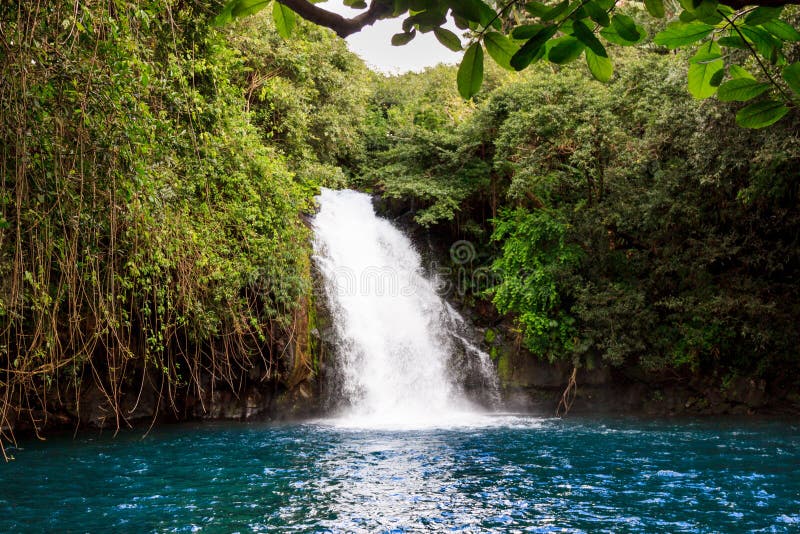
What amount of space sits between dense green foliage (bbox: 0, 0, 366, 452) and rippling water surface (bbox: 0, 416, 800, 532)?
106 cm

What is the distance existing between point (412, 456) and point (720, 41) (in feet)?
26.7

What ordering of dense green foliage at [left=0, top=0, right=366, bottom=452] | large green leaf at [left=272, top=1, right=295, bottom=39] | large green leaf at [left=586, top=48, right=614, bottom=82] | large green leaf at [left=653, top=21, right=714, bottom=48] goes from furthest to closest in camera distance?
dense green foliage at [left=0, top=0, right=366, bottom=452], large green leaf at [left=272, top=1, right=295, bottom=39], large green leaf at [left=586, top=48, right=614, bottom=82], large green leaf at [left=653, top=21, right=714, bottom=48]

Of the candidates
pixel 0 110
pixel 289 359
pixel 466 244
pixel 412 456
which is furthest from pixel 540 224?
pixel 0 110

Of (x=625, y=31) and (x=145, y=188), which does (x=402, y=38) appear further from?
(x=145, y=188)

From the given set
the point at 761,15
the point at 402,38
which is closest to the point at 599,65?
the point at 761,15

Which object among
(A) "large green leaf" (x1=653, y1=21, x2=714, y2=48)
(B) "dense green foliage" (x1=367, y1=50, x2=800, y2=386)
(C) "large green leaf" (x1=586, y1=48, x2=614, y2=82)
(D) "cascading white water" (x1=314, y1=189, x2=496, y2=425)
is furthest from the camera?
(D) "cascading white water" (x1=314, y1=189, x2=496, y2=425)

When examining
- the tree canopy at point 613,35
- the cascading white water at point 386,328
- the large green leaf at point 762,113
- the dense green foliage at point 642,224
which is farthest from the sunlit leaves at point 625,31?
the cascading white water at point 386,328

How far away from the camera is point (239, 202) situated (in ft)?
30.3

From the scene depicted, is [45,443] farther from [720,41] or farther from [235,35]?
[720,41]

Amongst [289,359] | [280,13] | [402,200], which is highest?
[402,200]

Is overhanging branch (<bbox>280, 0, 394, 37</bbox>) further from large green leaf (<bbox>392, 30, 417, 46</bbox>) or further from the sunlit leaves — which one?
the sunlit leaves

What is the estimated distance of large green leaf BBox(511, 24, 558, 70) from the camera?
102cm

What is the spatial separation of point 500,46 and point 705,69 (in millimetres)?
441

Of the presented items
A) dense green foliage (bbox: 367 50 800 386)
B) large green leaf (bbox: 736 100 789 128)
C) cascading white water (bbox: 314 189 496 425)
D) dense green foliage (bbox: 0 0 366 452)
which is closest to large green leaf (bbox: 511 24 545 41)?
large green leaf (bbox: 736 100 789 128)
